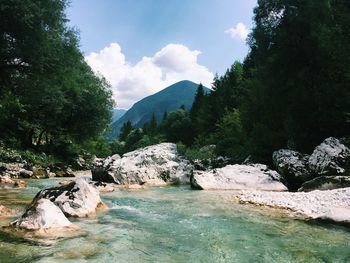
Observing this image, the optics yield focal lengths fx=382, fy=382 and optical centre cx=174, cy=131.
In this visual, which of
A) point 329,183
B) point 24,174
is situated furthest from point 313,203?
point 24,174

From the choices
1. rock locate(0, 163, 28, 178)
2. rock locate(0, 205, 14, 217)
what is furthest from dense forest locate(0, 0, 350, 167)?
rock locate(0, 205, 14, 217)

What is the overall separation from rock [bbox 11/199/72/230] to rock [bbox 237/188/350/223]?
25.3 ft

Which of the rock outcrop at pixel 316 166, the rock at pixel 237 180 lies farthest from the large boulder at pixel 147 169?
the rock outcrop at pixel 316 166

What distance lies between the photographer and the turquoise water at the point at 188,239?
7.58 m

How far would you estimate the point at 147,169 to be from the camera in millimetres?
25578

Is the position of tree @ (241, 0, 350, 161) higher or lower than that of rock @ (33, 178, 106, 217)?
higher

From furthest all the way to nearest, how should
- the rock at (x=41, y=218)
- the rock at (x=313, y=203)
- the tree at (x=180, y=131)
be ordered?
the tree at (x=180, y=131) < the rock at (x=313, y=203) < the rock at (x=41, y=218)

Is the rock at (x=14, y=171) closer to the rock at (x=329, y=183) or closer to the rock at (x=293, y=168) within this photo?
the rock at (x=293, y=168)

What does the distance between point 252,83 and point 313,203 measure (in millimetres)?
23035

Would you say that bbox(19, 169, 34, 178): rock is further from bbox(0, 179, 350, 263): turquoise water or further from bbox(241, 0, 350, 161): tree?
bbox(241, 0, 350, 161): tree

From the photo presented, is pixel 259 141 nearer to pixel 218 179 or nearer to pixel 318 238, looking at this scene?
pixel 218 179

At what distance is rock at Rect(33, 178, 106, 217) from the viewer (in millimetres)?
11805

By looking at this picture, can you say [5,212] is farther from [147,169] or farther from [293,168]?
[293,168]

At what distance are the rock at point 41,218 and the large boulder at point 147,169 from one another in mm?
13888
